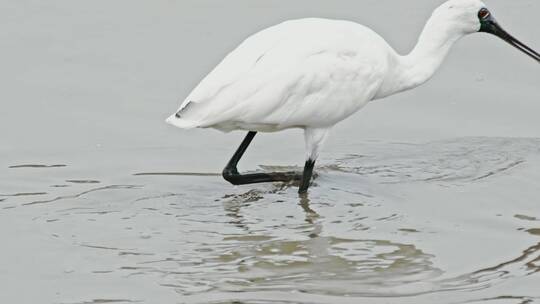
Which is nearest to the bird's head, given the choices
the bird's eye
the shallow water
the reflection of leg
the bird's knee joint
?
the bird's eye

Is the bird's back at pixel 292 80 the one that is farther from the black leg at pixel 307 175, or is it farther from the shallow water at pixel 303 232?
the shallow water at pixel 303 232

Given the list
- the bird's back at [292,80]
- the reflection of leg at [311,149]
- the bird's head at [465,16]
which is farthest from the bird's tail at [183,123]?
the bird's head at [465,16]

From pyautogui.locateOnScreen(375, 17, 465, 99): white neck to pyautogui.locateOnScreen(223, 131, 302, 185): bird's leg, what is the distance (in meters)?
0.98

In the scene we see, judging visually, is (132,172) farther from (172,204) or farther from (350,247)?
(350,247)

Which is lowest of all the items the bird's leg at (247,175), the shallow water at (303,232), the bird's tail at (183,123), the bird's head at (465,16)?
the shallow water at (303,232)

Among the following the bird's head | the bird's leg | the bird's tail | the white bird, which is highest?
the bird's head

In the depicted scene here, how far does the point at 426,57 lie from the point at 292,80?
1.46 m

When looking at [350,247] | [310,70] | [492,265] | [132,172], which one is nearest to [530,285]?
[492,265]

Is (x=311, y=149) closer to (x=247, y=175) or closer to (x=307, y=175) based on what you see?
(x=307, y=175)

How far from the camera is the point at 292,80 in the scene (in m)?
9.61

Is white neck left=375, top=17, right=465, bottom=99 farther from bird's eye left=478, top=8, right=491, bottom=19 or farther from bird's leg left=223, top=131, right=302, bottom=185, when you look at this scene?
bird's leg left=223, top=131, right=302, bottom=185

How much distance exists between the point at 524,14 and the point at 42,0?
4.90 m

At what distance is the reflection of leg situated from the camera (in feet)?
33.2

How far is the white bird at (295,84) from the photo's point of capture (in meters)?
9.45
